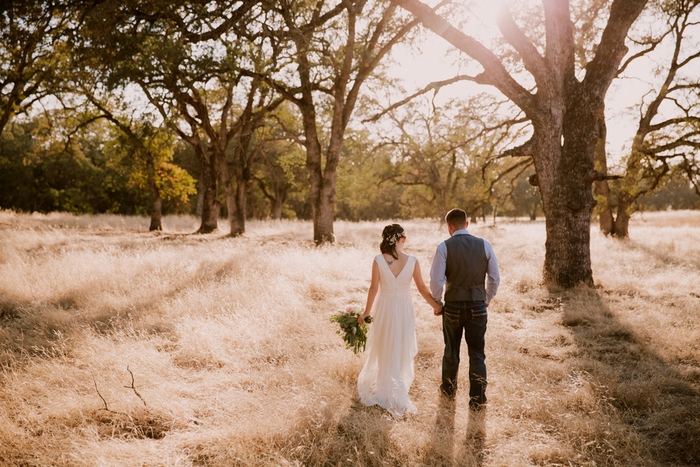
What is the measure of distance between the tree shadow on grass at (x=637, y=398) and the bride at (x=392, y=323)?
6.03 feet

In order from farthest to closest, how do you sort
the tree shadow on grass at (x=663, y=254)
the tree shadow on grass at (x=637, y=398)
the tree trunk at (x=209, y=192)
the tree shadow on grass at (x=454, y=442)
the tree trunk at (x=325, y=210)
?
the tree trunk at (x=209, y=192), the tree trunk at (x=325, y=210), the tree shadow on grass at (x=663, y=254), the tree shadow on grass at (x=637, y=398), the tree shadow on grass at (x=454, y=442)

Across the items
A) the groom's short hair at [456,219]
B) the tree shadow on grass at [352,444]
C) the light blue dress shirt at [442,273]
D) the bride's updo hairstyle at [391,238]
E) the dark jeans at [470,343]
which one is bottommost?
the tree shadow on grass at [352,444]

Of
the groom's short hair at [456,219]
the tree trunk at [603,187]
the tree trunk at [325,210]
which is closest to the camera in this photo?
the groom's short hair at [456,219]

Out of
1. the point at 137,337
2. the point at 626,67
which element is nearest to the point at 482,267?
Answer: the point at 137,337

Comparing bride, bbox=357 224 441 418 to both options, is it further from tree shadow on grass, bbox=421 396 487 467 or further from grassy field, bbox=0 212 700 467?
tree shadow on grass, bbox=421 396 487 467

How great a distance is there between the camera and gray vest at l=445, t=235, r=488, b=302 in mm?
4422

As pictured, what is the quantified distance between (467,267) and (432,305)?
578 mm

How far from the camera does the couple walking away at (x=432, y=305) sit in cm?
442

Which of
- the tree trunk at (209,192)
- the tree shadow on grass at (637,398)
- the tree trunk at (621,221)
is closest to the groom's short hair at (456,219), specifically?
the tree shadow on grass at (637,398)

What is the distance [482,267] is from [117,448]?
3.93 m

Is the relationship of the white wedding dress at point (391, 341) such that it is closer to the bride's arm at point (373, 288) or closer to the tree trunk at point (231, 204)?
the bride's arm at point (373, 288)

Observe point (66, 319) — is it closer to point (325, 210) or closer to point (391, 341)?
point (391, 341)

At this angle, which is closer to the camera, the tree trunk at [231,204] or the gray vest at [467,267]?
the gray vest at [467,267]

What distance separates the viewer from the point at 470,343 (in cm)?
454
